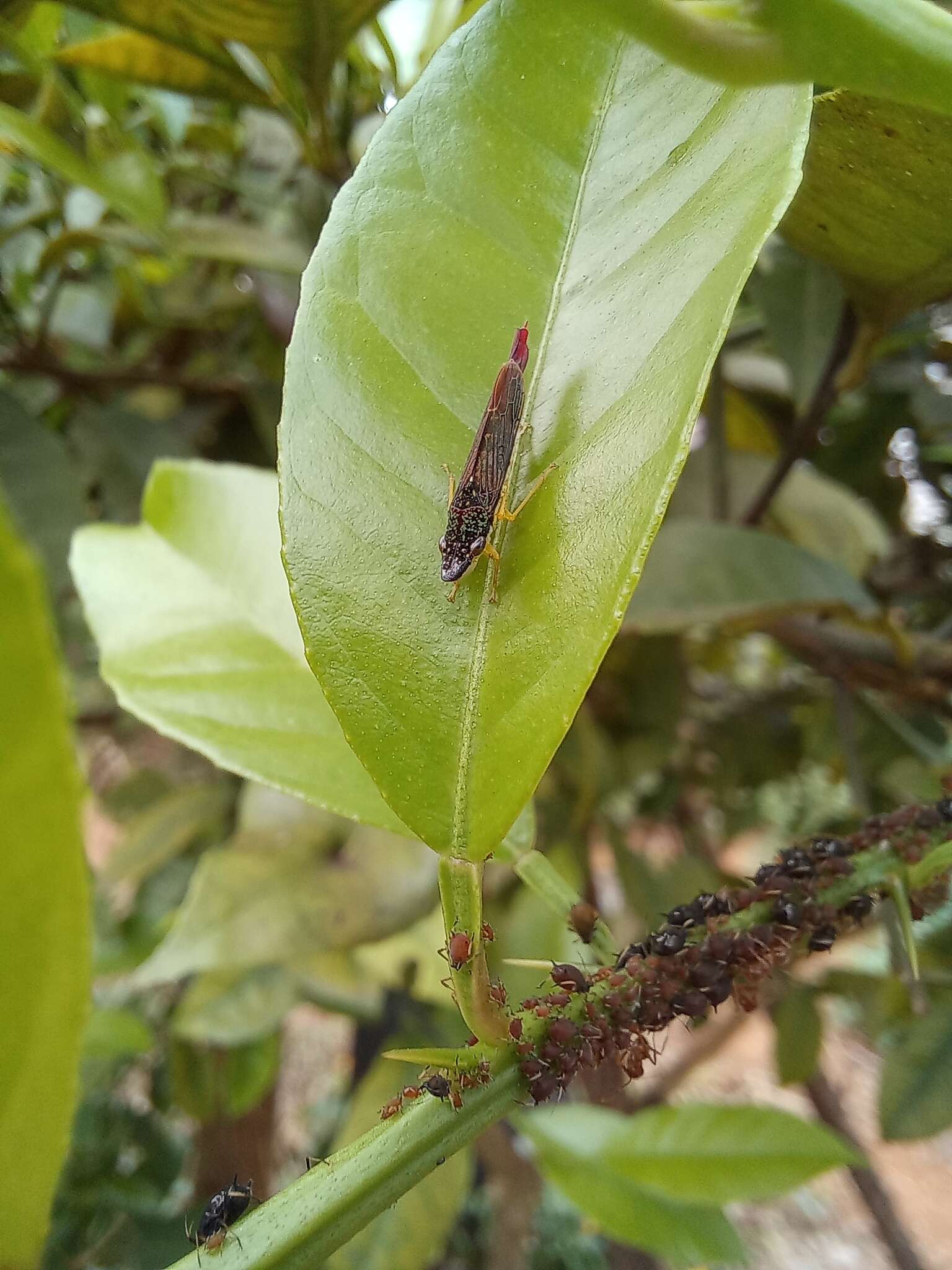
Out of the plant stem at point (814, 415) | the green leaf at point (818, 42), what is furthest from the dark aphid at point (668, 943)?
the plant stem at point (814, 415)

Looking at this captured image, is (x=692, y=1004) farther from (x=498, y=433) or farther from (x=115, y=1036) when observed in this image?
(x=115, y=1036)

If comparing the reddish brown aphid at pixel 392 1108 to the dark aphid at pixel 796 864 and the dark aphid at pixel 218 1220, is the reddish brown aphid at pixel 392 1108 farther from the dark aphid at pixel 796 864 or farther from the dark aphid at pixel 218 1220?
the dark aphid at pixel 796 864

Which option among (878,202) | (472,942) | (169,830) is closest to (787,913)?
(472,942)

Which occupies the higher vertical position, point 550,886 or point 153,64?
Answer: point 153,64

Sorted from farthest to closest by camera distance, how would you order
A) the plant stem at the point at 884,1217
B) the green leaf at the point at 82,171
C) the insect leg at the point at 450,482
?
the plant stem at the point at 884,1217 < the green leaf at the point at 82,171 < the insect leg at the point at 450,482

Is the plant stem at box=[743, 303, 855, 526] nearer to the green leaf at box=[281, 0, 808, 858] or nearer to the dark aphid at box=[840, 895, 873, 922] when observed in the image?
the green leaf at box=[281, 0, 808, 858]

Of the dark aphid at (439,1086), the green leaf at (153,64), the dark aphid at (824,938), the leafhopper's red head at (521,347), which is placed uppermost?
the leafhopper's red head at (521,347)

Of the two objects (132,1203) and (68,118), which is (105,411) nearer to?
(68,118)
